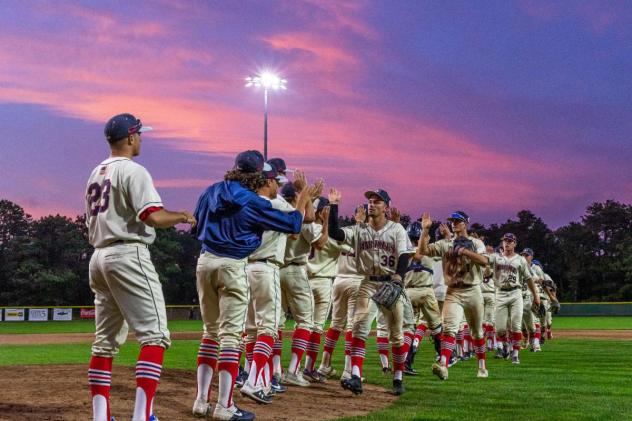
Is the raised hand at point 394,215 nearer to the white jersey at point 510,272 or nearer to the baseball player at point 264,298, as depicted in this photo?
the baseball player at point 264,298

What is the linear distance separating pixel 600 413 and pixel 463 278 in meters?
3.54

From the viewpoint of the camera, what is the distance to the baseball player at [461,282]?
10.1m

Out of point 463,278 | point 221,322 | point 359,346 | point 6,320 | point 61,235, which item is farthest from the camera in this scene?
point 61,235

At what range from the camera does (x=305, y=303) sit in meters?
8.82

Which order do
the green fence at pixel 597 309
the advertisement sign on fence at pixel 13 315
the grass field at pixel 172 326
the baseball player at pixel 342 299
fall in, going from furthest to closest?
the green fence at pixel 597 309 → the advertisement sign on fence at pixel 13 315 → the grass field at pixel 172 326 → the baseball player at pixel 342 299

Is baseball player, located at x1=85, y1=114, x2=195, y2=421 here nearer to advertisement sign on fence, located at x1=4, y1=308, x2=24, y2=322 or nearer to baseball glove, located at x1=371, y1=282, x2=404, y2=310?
baseball glove, located at x1=371, y1=282, x2=404, y2=310

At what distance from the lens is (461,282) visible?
10344 mm

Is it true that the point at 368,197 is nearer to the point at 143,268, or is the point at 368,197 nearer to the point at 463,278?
the point at 463,278

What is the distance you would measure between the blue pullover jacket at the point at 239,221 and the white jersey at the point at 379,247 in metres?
2.37

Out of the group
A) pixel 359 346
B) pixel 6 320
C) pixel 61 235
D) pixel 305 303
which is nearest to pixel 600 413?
pixel 359 346

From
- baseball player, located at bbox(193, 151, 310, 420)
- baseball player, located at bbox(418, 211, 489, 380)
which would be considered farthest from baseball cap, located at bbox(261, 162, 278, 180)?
baseball player, located at bbox(418, 211, 489, 380)

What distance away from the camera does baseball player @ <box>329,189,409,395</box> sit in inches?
335

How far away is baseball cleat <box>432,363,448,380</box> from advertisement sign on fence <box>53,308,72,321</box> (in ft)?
118

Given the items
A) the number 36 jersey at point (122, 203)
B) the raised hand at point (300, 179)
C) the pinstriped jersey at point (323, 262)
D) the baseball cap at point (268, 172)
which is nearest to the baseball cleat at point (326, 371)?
the pinstriped jersey at point (323, 262)
